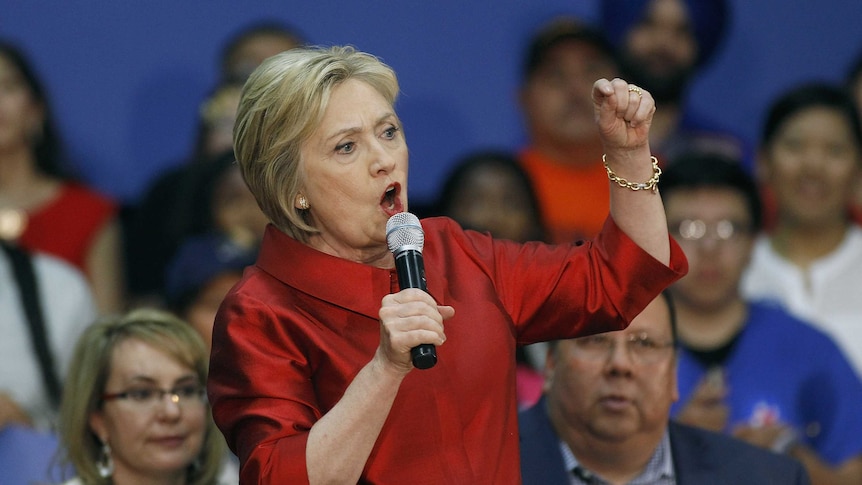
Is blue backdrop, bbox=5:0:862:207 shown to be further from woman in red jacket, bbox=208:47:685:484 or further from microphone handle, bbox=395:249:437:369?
microphone handle, bbox=395:249:437:369

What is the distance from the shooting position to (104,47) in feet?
16.2

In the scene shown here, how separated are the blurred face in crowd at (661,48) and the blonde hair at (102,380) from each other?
240 centimetres

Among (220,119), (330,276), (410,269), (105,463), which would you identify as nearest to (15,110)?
(220,119)

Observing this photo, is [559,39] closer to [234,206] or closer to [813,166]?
[813,166]

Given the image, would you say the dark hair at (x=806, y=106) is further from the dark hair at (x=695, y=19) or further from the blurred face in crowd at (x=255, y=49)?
the blurred face in crowd at (x=255, y=49)

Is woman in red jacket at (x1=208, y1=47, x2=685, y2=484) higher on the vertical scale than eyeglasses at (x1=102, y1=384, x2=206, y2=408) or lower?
higher

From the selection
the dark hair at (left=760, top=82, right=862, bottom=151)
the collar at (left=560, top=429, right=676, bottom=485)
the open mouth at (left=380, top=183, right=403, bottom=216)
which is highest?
the open mouth at (left=380, top=183, right=403, bottom=216)

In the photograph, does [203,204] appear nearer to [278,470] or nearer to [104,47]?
[104,47]

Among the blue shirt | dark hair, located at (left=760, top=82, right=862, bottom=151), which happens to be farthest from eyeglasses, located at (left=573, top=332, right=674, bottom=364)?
dark hair, located at (left=760, top=82, right=862, bottom=151)

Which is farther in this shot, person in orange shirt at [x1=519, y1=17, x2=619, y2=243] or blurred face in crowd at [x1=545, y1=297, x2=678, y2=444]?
person in orange shirt at [x1=519, y1=17, x2=619, y2=243]

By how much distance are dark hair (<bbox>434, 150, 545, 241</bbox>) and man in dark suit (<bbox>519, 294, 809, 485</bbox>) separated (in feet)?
4.73

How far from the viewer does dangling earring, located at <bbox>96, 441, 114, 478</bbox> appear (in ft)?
9.86

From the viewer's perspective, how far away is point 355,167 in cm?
197

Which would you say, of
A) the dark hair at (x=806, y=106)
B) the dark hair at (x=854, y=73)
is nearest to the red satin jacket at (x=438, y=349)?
the dark hair at (x=806, y=106)
